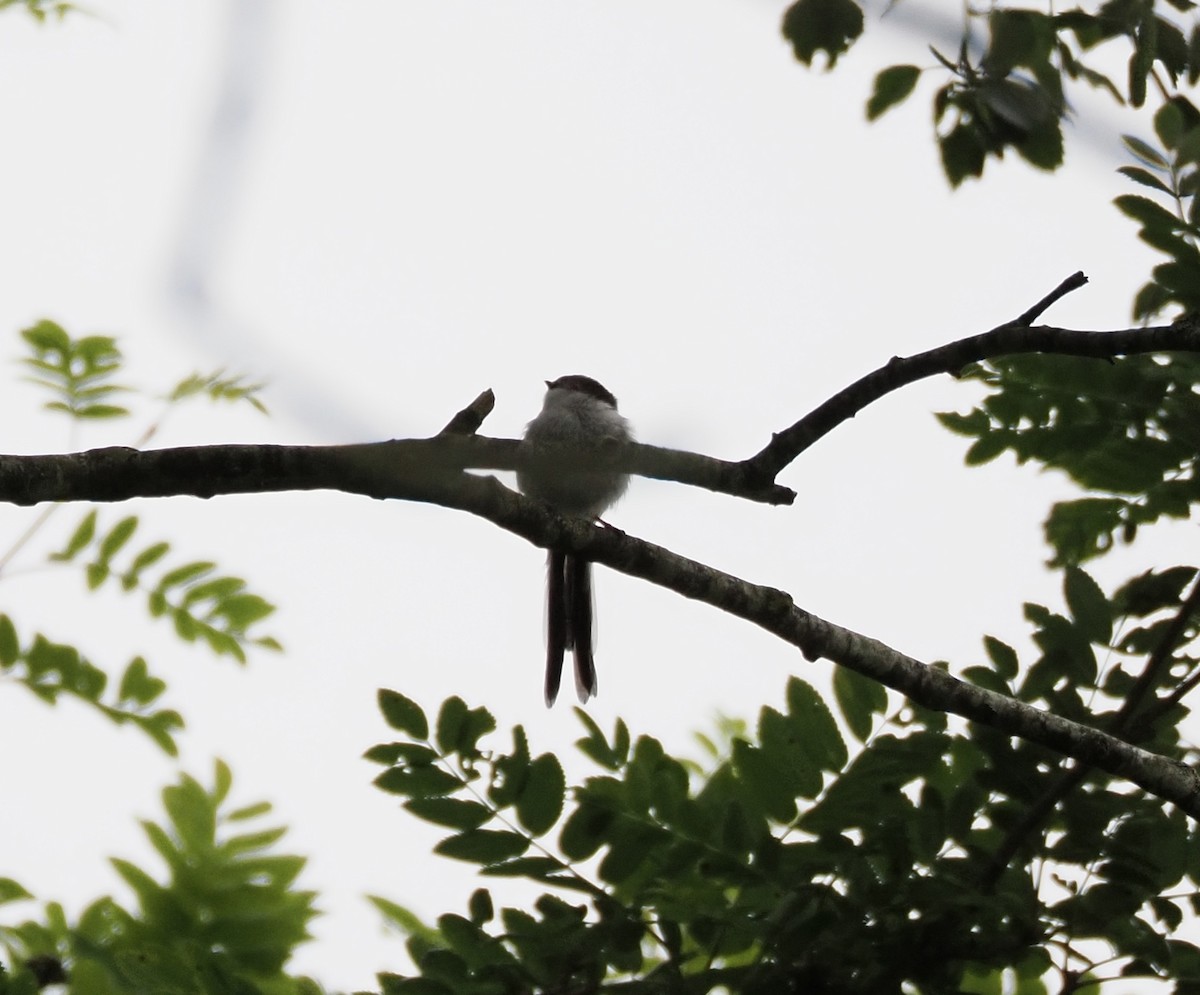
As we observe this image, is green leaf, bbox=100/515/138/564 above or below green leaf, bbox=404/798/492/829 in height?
above

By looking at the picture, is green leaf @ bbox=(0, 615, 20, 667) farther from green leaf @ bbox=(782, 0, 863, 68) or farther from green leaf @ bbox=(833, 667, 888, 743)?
green leaf @ bbox=(782, 0, 863, 68)

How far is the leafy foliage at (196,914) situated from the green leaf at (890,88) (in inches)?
89.2

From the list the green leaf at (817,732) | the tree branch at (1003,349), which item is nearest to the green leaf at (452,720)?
the green leaf at (817,732)

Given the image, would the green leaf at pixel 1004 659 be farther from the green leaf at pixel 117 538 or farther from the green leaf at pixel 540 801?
the green leaf at pixel 117 538

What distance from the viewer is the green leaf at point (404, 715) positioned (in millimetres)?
2721

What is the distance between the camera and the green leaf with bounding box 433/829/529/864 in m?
2.67

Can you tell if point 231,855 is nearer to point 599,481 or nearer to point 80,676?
point 80,676

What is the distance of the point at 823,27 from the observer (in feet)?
7.55

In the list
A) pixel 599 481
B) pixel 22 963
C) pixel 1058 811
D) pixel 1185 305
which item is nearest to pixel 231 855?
pixel 22 963

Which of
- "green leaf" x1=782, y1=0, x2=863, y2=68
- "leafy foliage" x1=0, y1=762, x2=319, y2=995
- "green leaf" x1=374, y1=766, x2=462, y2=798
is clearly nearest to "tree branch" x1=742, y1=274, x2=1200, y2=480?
"green leaf" x1=782, y1=0, x2=863, y2=68

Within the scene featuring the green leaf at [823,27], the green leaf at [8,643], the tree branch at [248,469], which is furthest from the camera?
the green leaf at [8,643]

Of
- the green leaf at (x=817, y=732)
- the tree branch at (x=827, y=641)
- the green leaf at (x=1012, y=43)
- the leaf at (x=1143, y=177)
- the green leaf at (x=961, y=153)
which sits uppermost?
the leaf at (x=1143, y=177)

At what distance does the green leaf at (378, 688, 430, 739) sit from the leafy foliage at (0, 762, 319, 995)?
→ 0.71 meters

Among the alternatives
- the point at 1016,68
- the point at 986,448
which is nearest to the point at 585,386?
the point at 986,448
